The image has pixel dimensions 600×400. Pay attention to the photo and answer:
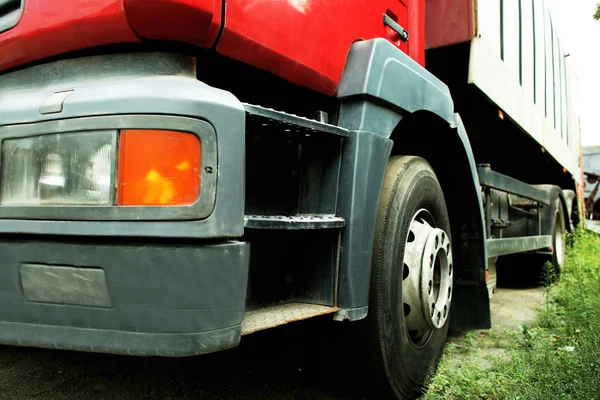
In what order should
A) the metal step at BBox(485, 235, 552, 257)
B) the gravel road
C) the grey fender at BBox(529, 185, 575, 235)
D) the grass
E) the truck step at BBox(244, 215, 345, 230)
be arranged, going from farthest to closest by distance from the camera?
the grey fender at BBox(529, 185, 575, 235)
the metal step at BBox(485, 235, 552, 257)
the gravel road
the grass
the truck step at BBox(244, 215, 345, 230)

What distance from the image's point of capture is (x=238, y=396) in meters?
2.09

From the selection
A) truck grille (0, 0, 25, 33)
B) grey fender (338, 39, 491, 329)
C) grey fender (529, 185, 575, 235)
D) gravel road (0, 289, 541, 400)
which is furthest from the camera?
grey fender (529, 185, 575, 235)

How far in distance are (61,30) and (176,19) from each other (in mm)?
369

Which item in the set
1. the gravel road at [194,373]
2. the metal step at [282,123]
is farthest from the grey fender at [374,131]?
the gravel road at [194,373]

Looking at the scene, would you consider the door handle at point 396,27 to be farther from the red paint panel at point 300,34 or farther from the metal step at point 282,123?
the metal step at point 282,123

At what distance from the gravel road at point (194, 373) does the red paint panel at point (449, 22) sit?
5.97 ft

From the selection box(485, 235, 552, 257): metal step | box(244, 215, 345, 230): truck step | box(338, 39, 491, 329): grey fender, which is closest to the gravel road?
box(338, 39, 491, 329): grey fender

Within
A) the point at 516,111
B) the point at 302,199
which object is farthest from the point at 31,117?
the point at 516,111

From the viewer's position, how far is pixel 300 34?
1.58 meters

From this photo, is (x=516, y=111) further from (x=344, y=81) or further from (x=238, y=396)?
(x=238, y=396)

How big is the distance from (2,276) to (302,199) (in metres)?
0.93

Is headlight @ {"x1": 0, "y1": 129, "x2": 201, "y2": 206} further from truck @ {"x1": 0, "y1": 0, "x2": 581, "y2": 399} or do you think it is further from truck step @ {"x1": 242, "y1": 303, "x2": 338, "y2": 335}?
truck step @ {"x1": 242, "y1": 303, "x2": 338, "y2": 335}

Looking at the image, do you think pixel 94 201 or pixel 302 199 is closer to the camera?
pixel 94 201

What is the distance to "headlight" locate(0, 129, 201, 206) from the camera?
1.20 meters
